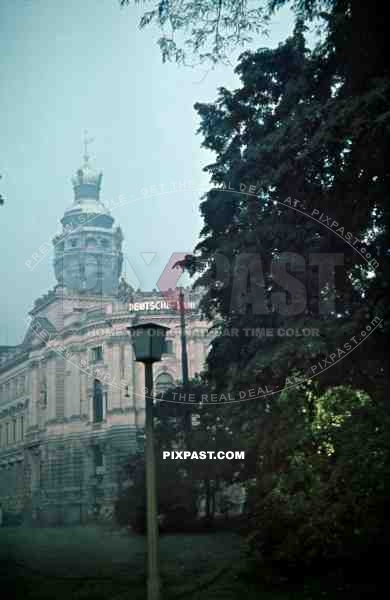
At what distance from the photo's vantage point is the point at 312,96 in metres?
11.2

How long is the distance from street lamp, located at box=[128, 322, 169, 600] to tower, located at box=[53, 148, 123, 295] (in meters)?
21.7

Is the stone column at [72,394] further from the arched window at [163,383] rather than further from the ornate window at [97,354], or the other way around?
the arched window at [163,383]

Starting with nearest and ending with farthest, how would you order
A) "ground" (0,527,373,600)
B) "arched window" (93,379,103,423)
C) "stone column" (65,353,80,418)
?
"ground" (0,527,373,600)
"stone column" (65,353,80,418)
"arched window" (93,379,103,423)

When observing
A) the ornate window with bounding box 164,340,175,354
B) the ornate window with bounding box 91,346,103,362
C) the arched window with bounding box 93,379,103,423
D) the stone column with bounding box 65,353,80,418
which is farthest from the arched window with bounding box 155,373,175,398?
the stone column with bounding box 65,353,80,418

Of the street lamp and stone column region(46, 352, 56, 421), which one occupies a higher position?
stone column region(46, 352, 56, 421)

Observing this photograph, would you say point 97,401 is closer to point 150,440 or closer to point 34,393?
point 34,393

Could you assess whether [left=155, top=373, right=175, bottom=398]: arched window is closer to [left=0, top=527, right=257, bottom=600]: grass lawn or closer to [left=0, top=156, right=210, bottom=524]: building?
[left=0, top=156, right=210, bottom=524]: building

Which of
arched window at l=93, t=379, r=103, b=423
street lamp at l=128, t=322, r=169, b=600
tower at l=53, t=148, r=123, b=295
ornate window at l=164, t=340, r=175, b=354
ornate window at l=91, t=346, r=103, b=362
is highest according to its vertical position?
tower at l=53, t=148, r=123, b=295

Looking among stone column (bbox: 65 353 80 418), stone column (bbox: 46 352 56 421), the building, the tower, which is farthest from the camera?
the tower

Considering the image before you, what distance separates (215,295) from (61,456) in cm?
1102

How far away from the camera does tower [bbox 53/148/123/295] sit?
29.9 m

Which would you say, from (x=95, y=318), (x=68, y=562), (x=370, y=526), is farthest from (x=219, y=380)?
(x=95, y=318)

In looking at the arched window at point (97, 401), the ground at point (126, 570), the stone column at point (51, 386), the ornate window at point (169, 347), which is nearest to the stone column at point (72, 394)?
the stone column at point (51, 386)

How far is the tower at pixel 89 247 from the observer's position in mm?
29891
